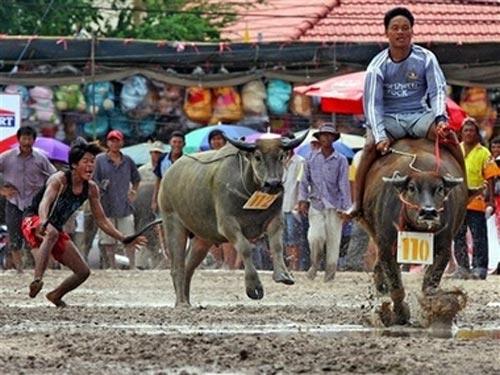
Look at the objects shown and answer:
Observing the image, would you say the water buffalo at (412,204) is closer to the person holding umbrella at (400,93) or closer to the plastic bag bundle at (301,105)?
the person holding umbrella at (400,93)

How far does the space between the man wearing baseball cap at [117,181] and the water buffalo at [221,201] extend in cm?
679

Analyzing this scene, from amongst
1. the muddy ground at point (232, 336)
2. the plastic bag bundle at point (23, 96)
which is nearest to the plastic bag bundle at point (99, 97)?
the plastic bag bundle at point (23, 96)

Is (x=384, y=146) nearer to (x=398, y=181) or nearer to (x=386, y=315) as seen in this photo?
(x=398, y=181)

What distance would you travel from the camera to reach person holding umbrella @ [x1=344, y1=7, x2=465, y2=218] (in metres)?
13.4

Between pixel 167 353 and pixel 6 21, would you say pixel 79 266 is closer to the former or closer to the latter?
pixel 167 353

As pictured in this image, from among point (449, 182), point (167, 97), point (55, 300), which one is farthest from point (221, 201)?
point (167, 97)

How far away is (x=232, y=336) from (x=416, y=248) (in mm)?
1742

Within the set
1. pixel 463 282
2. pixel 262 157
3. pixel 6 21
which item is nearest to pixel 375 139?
pixel 262 157

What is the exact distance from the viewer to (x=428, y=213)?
12641 millimetres

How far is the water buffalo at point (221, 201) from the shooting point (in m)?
15.6

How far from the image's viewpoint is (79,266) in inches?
606

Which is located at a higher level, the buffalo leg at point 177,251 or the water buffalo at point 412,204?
the water buffalo at point 412,204

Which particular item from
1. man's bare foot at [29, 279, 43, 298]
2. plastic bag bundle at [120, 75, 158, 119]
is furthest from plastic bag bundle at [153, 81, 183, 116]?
man's bare foot at [29, 279, 43, 298]

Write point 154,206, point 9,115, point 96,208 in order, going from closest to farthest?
1. point 96,208
2. point 9,115
3. point 154,206
